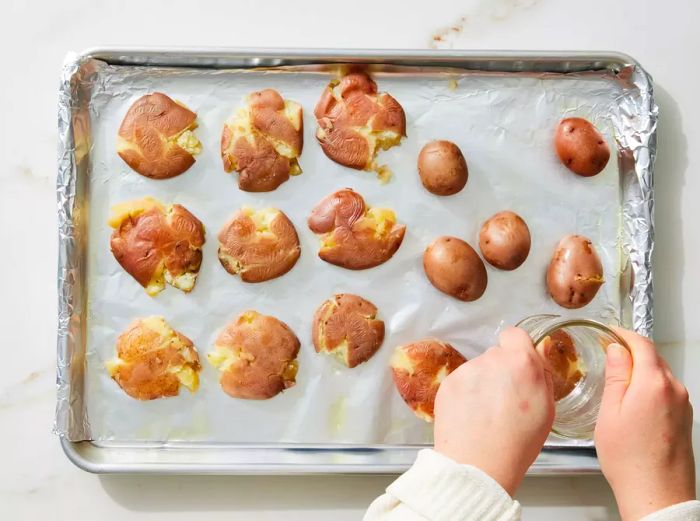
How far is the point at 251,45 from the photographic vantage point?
49.4 inches

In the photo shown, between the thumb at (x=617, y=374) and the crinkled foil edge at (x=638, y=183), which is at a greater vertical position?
the crinkled foil edge at (x=638, y=183)

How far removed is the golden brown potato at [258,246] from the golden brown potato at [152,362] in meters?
0.16

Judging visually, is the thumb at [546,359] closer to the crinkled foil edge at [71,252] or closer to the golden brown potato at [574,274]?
the golden brown potato at [574,274]

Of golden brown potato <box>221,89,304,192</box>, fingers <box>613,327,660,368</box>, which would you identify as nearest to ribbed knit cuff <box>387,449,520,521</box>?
fingers <box>613,327,660,368</box>

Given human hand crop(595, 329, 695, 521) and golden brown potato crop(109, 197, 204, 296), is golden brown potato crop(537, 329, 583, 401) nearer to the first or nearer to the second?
human hand crop(595, 329, 695, 521)

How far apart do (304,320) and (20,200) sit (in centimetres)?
56

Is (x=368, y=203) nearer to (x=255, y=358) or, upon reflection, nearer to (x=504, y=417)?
(x=255, y=358)

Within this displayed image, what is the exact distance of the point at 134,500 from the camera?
1.21 m

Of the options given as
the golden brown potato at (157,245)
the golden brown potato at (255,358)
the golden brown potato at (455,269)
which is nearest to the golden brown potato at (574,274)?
the golden brown potato at (455,269)

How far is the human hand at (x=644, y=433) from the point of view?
3.06ft

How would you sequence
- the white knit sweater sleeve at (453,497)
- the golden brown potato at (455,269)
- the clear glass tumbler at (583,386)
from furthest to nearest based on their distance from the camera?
the golden brown potato at (455,269) < the clear glass tumbler at (583,386) < the white knit sweater sleeve at (453,497)

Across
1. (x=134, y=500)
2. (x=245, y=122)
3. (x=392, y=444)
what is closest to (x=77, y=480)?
(x=134, y=500)

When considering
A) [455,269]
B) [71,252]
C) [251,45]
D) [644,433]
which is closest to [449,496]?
[644,433]

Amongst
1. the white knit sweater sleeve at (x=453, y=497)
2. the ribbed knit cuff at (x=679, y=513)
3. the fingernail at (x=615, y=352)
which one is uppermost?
the fingernail at (x=615, y=352)
